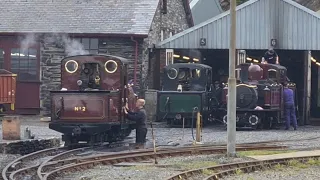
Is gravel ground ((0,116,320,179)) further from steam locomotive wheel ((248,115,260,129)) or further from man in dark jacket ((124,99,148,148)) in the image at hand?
steam locomotive wheel ((248,115,260,129))

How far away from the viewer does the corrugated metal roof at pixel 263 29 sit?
99.6ft

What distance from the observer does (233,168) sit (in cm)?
1504

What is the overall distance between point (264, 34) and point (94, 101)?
43.6 ft

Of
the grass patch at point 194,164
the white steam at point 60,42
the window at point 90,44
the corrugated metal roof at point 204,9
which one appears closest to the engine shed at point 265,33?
the window at point 90,44

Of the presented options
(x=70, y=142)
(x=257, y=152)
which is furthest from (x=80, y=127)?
(x=257, y=152)

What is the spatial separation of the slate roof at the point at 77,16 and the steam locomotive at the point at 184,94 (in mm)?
3353

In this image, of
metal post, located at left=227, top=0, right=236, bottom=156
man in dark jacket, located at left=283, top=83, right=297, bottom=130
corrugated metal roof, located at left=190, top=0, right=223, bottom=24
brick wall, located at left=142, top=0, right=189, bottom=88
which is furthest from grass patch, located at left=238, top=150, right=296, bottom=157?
corrugated metal roof, located at left=190, top=0, right=223, bottom=24

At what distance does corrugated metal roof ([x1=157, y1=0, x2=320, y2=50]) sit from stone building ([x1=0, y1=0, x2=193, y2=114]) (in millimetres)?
1634

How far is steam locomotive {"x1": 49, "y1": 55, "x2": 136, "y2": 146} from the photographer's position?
19344mm

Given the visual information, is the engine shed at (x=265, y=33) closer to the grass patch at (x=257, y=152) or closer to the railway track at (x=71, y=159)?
the railway track at (x=71, y=159)

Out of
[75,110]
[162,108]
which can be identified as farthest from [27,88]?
[75,110]

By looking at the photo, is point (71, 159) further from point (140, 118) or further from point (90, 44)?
point (90, 44)

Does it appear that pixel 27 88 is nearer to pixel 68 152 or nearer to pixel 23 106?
pixel 23 106

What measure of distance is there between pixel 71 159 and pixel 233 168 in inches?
138
